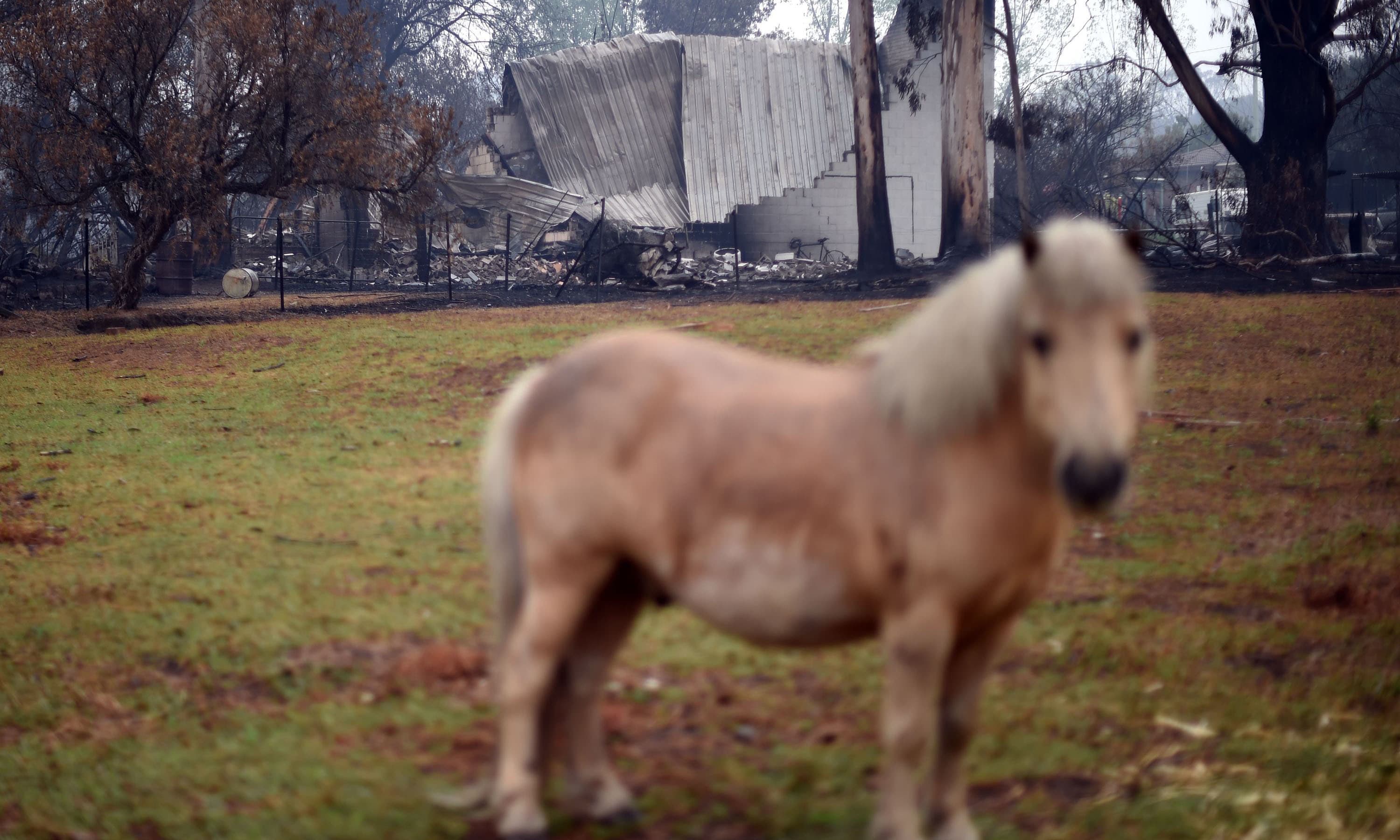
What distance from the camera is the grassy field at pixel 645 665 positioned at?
3.69 m

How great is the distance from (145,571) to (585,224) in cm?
2183

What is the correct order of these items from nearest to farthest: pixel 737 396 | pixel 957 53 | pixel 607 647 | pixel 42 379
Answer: pixel 737 396 < pixel 607 647 < pixel 42 379 < pixel 957 53

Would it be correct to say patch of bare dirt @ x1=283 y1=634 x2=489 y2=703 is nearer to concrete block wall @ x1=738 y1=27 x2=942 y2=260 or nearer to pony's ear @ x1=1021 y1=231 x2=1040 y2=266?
pony's ear @ x1=1021 y1=231 x2=1040 y2=266

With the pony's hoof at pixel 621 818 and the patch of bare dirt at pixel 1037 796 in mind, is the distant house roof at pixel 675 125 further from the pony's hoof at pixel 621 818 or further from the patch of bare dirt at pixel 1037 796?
the pony's hoof at pixel 621 818

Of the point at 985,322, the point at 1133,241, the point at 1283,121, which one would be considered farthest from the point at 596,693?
the point at 1283,121

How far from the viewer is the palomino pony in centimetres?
267

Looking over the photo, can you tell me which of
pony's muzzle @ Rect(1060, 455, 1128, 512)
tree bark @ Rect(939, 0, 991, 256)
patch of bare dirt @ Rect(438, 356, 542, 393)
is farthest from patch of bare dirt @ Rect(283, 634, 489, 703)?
tree bark @ Rect(939, 0, 991, 256)

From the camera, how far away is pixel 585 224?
27547mm

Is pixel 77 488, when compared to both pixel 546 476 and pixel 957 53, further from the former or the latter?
pixel 957 53

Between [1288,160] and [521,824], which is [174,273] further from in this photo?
[521,824]

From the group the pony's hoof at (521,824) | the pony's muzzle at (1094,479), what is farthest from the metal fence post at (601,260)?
the pony's muzzle at (1094,479)

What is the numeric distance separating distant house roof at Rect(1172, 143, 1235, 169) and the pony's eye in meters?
44.9

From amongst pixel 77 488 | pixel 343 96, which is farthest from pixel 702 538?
pixel 343 96

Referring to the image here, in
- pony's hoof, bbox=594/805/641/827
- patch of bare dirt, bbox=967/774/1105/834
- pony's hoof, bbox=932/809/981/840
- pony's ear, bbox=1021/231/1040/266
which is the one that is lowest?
patch of bare dirt, bbox=967/774/1105/834
